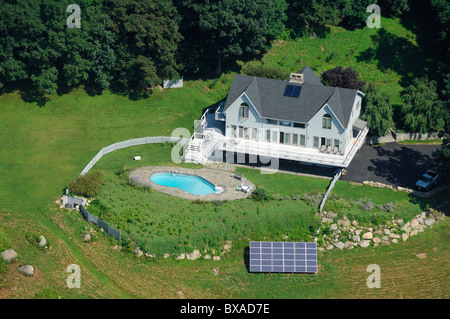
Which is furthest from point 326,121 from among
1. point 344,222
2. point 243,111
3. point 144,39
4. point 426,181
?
point 144,39

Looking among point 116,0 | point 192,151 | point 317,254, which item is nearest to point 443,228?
point 317,254

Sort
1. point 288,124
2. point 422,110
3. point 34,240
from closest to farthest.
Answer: point 34,240, point 288,124, point 422,110

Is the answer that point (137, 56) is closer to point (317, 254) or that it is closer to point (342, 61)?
point (342, 61)

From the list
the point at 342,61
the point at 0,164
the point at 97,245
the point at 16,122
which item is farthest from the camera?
the point at 342,61

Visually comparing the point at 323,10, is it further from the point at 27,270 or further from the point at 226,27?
the point at 27,270

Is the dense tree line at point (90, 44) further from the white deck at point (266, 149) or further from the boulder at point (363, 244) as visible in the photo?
the boulder at point (363, 244)

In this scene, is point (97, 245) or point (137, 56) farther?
point (137, 56)

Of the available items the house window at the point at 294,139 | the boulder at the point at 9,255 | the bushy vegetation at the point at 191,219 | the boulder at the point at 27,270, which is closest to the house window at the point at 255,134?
the house window at the point at 294,139
